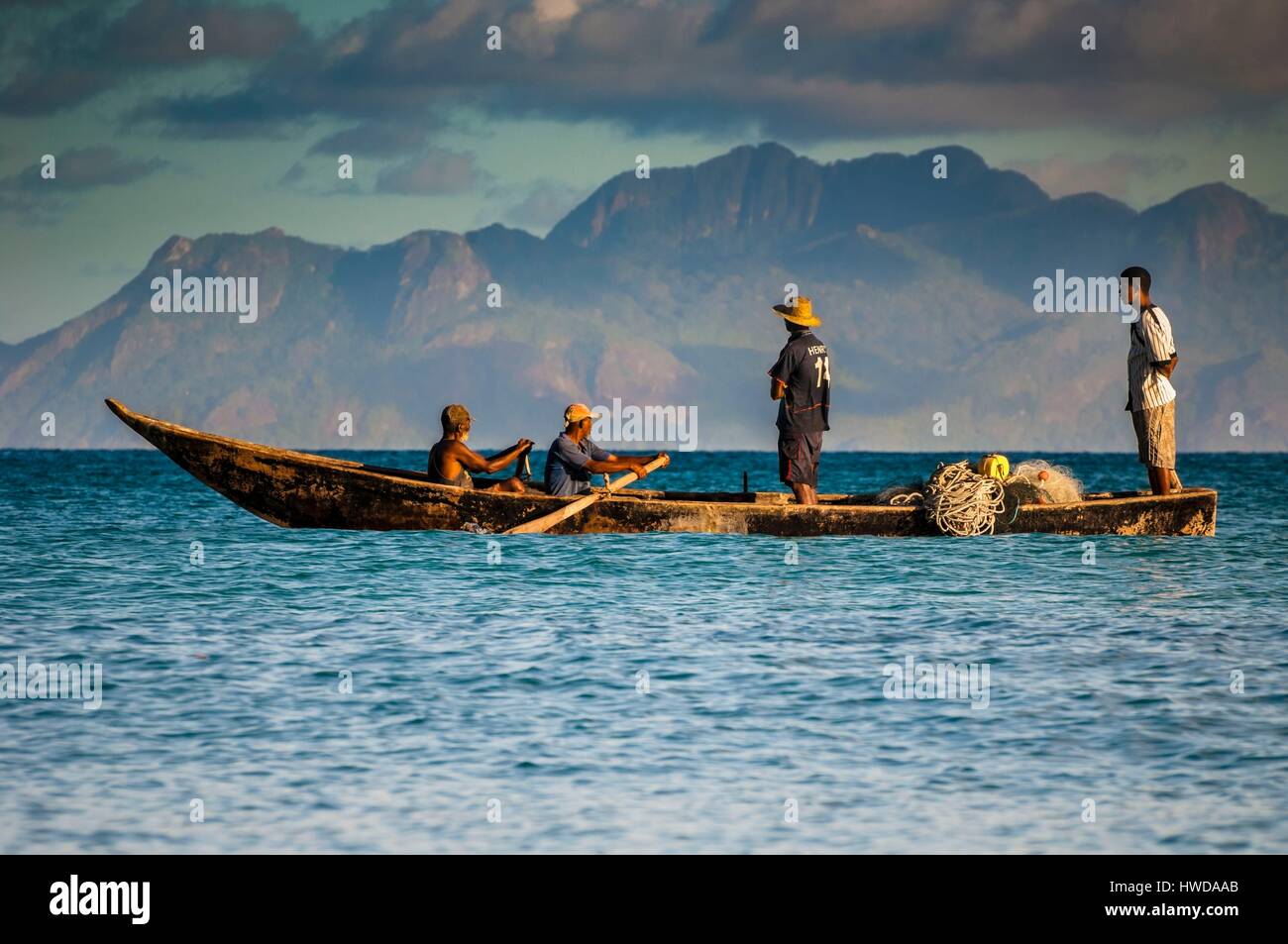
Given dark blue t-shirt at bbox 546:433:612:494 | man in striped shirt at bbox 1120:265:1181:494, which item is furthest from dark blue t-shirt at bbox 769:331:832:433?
man in striped shirt at bbox 1120:265:1181:494

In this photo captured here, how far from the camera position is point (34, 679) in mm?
11688

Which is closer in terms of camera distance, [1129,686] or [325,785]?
[325,785]

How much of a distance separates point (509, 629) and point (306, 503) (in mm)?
6933

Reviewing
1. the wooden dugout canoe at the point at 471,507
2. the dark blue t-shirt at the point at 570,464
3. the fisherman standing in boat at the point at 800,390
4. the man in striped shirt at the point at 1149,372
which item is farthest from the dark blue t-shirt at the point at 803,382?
the man in striped shirt at the point at 1149,372

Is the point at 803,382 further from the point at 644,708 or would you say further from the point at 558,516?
the point at 644,708

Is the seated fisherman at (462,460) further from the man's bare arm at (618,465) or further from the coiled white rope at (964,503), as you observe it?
the coiled white rope at (964,503)

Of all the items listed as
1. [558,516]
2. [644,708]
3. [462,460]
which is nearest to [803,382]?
[558,516]

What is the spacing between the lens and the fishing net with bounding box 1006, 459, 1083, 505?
20172 mm

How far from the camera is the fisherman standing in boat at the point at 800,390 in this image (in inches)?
746

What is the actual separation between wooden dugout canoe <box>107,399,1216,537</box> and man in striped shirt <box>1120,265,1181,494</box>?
0.81 m

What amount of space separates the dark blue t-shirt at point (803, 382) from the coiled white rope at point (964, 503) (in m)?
1.84
